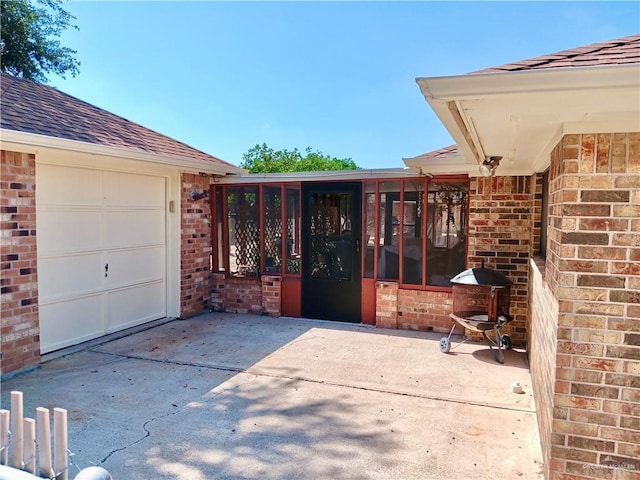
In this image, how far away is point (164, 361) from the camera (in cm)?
504

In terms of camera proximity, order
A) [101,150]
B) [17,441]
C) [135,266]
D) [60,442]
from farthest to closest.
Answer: [135,266], [101,150], [17,441], [60,442]

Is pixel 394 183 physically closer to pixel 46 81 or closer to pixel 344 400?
pixel 344 400

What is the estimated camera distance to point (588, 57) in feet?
6.45

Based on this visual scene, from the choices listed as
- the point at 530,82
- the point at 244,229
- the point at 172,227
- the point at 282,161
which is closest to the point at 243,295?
the point at 244,229

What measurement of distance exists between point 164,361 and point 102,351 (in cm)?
95

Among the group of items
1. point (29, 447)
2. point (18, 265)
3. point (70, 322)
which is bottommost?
point (70, 322)

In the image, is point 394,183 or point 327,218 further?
point 327,218

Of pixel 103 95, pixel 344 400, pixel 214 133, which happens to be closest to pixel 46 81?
pixel 103 95

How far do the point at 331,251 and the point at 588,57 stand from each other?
206 inches

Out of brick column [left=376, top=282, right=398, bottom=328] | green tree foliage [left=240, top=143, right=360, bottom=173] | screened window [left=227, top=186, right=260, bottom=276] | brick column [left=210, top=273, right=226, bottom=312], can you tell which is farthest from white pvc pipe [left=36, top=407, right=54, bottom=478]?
green tree foliage [left=240, top=143, right=360, bottom=173]

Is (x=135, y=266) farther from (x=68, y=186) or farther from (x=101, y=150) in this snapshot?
(x=101, y=150)

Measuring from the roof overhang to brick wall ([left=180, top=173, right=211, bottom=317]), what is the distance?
17.1 feet

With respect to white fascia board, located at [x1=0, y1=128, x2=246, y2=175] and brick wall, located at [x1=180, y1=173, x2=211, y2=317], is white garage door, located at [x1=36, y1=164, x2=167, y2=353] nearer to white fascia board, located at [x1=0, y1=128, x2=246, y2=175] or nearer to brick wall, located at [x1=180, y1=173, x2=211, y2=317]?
brick wall, located at [x1=180, y1=173, x2=211, y2=317]

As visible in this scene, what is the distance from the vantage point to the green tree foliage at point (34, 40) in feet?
42.5
